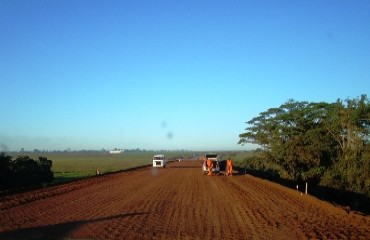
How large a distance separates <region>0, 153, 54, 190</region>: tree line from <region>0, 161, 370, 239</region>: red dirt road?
1781cm

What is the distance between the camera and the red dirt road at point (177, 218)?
38.1 ft

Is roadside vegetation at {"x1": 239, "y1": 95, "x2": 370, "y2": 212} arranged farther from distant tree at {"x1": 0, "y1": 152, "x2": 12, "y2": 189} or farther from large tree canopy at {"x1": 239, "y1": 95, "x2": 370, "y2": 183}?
distant tree at {"x1": 0, "y1": 152, "x2": 12, "y2": 189}

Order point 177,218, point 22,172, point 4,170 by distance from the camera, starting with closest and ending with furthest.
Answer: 1. point 177,218
2. point 4,170
3. point 22,172

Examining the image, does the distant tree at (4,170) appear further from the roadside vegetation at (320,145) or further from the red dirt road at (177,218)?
the roadside vegetation at (320,145)

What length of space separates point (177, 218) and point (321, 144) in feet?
93.7

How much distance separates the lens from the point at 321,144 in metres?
40.1

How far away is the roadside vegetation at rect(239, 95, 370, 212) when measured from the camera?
31750 mm

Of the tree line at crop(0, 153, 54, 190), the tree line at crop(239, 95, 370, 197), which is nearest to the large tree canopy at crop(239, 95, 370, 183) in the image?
the tree line at crop(239, 95, 370, 197)

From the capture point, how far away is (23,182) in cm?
4109

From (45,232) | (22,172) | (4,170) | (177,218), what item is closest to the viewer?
(45,232)

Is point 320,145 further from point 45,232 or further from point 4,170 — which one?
point 45,232

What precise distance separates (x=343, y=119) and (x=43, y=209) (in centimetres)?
2842

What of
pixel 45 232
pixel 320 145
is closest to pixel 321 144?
pixel 320 145

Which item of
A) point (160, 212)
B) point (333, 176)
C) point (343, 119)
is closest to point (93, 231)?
point (160, 212)
